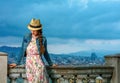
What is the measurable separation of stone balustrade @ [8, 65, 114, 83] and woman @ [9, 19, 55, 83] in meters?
0.37

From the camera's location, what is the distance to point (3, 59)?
41.1 feet

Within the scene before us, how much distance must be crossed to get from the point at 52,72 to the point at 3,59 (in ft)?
4.13

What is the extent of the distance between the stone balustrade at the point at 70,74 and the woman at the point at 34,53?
14.4 inches

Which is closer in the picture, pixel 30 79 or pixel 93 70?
pixel 30 79

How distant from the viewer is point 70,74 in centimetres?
1299

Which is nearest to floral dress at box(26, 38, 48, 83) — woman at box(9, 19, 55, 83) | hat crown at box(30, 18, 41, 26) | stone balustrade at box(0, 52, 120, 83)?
woman at box(9, 19, 55, 83)

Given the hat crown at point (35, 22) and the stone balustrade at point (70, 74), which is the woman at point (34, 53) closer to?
the hat crown at point (35, 22)

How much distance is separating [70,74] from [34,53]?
3.90 ft

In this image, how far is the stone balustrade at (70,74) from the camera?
1272 cm

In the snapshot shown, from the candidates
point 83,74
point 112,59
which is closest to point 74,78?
point 83,74

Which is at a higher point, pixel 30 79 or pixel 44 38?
pixel 44 38

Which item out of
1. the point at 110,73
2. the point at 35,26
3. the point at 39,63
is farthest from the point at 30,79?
the point at 110,73

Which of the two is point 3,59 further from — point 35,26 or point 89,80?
point 89,80

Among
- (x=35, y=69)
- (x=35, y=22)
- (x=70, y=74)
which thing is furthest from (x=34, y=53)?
(x=70, y=74)
